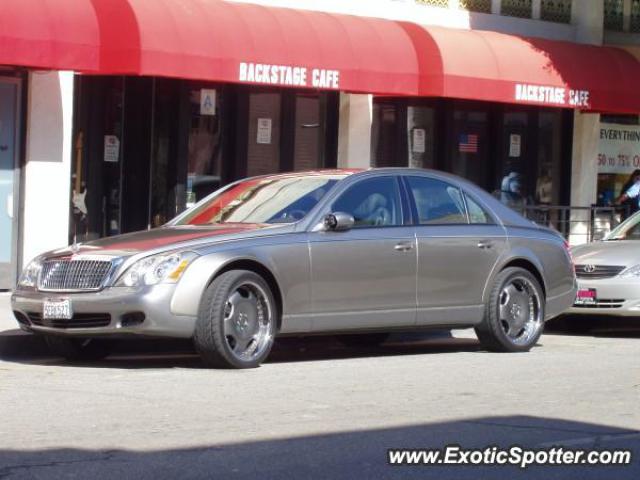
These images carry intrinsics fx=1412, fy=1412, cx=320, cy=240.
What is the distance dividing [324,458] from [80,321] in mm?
4068

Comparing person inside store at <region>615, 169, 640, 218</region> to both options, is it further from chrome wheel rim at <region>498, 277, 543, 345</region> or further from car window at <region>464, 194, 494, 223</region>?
car window at <region>464, 194, 494, 223</region>

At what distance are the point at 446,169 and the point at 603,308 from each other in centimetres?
845


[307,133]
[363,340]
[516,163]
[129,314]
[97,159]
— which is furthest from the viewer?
[516,163]

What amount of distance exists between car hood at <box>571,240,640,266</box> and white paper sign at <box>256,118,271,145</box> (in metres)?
6.20

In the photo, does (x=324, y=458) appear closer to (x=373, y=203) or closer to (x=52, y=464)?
(x=52, y=464)

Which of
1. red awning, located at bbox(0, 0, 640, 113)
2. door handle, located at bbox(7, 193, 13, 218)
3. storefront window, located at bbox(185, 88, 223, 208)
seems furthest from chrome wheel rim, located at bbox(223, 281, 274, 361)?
storefront window, located at bbox(185, 88, 223, 208)

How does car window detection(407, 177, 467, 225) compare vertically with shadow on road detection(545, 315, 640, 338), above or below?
above

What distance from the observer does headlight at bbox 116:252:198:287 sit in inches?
418

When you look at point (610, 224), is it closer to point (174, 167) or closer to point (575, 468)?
point (174, 167)

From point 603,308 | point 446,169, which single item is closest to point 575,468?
point 603,308

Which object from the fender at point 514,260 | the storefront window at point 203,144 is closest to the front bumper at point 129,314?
the fender at point 514,260

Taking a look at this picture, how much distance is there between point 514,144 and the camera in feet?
79.4

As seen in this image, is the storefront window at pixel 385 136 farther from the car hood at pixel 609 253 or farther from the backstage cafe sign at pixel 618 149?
the car hood at pixel 609 253

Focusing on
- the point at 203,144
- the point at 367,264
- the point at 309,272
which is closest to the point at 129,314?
the point at 309,272
